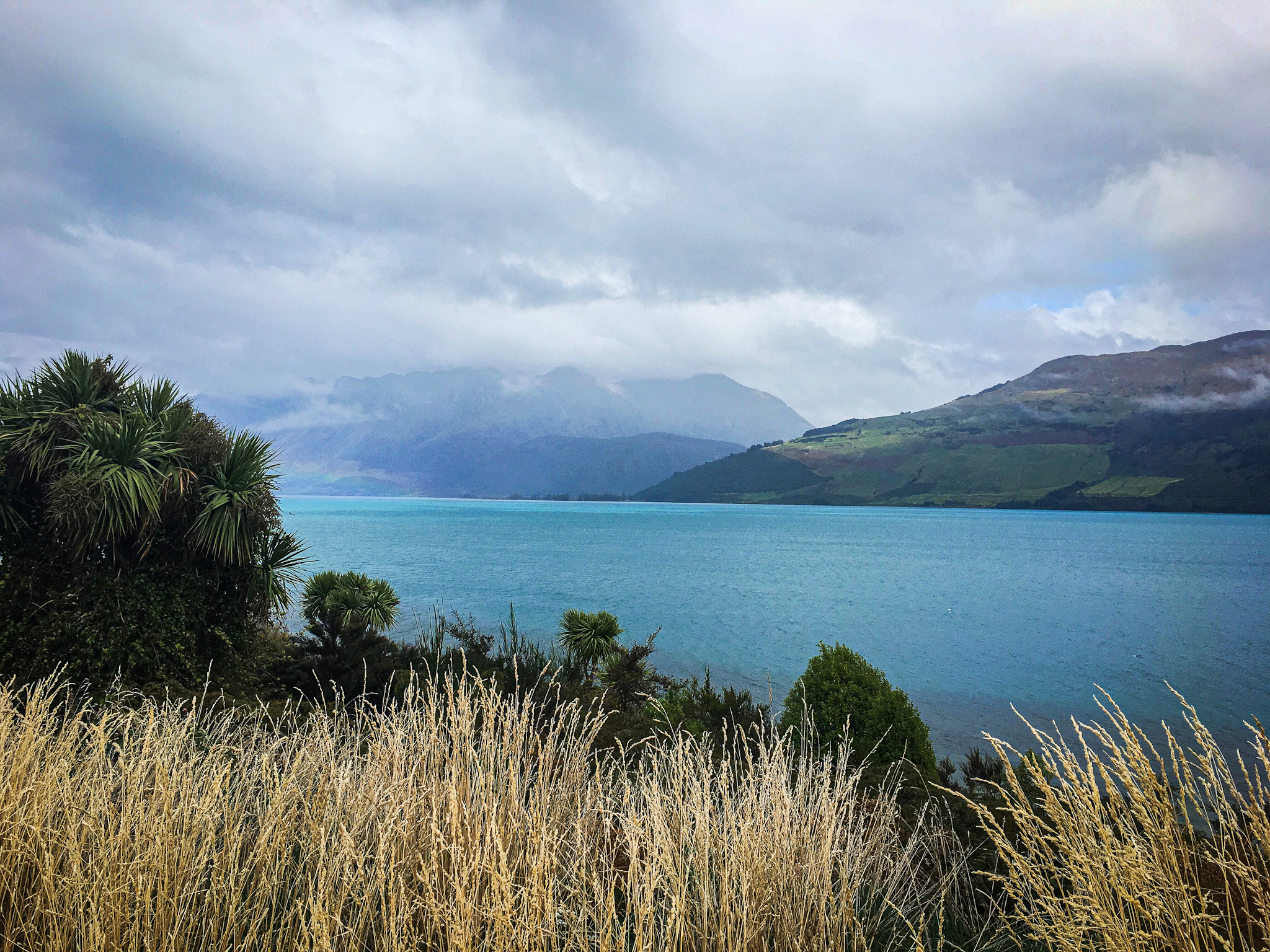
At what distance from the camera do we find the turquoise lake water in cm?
1775

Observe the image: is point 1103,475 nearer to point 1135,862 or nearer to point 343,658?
point 343,658

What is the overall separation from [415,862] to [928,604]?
3543cm

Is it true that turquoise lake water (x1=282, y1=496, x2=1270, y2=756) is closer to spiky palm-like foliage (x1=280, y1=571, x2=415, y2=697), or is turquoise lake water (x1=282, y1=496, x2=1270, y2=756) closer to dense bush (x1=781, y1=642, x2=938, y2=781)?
dense bush (x1=781, y1=642, x2=938, y2=781)

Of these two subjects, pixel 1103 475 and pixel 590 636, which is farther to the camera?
pixel 1103 475

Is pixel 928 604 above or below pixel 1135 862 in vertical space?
below

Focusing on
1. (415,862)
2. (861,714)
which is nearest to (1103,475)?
(861,714)

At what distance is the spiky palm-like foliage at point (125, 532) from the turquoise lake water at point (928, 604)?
9450mm

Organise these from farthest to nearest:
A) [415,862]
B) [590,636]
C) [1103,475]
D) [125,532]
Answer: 1. [1103,475]
2. [590,636]
3. [125,532]
4. [415,862]

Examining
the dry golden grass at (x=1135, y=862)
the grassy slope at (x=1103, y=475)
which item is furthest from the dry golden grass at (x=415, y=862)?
the grassy slope at (x=1103, y=475)

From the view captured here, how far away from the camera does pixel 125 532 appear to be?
816 cm

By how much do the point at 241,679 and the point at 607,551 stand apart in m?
50.2

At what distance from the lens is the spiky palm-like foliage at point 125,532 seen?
24.9ft

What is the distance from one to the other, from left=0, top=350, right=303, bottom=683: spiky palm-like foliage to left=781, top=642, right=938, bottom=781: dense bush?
7532mm

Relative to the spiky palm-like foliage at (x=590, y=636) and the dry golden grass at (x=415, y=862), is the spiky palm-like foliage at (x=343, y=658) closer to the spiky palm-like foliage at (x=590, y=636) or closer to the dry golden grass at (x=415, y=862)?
the spiky palm-like foliage at (x=590, y=636)
